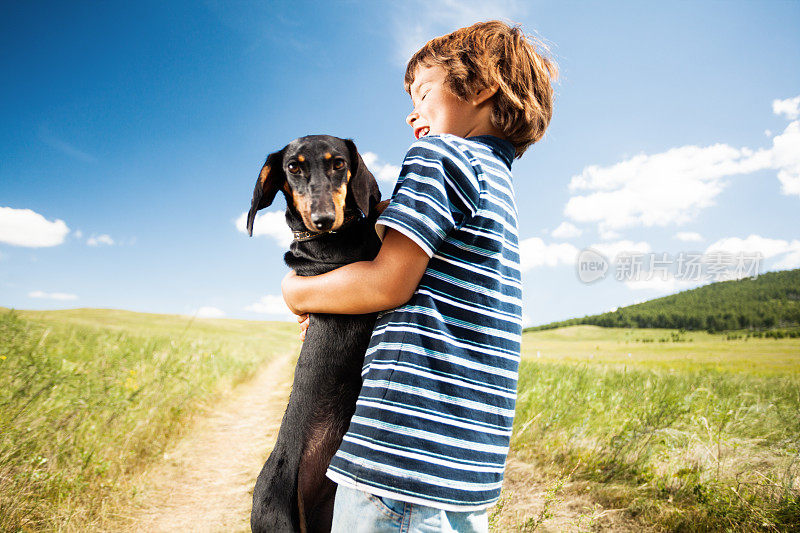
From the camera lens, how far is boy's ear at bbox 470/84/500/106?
65.1 inches

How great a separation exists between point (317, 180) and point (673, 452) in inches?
151

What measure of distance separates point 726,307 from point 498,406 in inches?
970

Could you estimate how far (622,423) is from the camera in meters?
4.36

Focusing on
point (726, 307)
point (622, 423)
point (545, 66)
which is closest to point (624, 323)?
point (726, 307)

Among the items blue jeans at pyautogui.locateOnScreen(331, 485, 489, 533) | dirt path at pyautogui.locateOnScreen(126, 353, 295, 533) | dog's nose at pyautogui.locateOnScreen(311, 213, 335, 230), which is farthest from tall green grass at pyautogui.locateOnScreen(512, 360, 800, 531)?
dog's nose at pyautogui.locateOnScreen(311, 213, 335, 230)

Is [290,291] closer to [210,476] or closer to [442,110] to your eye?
[442,110]

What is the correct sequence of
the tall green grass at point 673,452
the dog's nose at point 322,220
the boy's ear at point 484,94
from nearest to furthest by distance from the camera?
the boy's ear at point 484,94, the dog's nose at point 322,220, the tall green grass at point 673,452

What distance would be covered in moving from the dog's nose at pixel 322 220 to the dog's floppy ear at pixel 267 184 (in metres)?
0.42

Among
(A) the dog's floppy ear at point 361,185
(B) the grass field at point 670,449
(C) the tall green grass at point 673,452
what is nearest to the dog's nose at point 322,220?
(A) the dog's floppy ear at point 361,185

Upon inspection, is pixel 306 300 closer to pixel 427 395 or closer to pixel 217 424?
pixel 427 395

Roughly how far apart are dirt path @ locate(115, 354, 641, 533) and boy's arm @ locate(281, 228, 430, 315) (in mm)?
1723

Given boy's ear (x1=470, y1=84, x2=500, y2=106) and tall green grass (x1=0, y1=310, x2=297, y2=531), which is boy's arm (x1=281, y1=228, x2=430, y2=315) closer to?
boy's ear (x1=470, y1=84, x2=500, y2=106)

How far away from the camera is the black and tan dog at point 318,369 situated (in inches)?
67.7

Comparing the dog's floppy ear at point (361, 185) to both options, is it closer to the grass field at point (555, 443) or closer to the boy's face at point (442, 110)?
the boy's face at point (442, 110)
